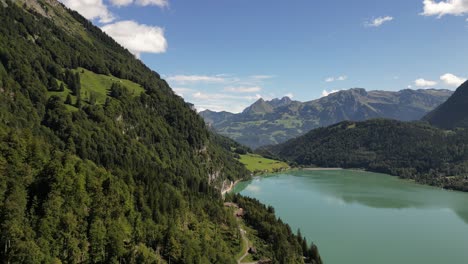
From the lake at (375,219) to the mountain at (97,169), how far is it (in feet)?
46.1

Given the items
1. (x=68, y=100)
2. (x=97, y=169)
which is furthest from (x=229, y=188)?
(x=97, y=169)

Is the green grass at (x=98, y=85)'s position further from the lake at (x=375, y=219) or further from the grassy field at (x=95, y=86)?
the lake at (x=375, y=219)

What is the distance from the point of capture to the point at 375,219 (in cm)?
10919

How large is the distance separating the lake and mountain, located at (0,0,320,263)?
46.1 feet

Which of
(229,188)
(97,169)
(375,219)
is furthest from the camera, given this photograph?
(229,188)

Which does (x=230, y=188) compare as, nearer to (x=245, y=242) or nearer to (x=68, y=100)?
(x=68, y=100)

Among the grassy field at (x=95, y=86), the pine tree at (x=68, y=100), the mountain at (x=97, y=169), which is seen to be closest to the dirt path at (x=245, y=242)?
the mountain at (x=97, y=169)

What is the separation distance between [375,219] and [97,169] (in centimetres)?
8142

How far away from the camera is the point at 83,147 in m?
86.4

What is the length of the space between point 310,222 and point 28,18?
116 meters

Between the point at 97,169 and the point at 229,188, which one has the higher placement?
the point at 97,169

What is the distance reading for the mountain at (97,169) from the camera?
44688 mm

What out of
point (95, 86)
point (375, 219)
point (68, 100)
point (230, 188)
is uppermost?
point (95, 86)

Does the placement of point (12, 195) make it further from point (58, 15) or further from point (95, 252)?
point (58, 15)
